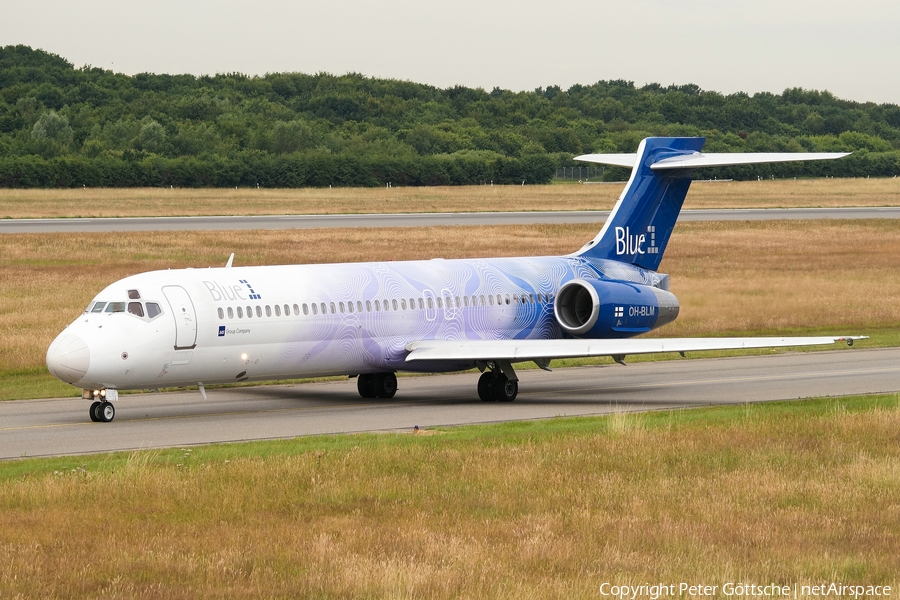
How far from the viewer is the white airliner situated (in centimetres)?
2423

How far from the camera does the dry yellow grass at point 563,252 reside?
40562mm

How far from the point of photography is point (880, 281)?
50.4 meters

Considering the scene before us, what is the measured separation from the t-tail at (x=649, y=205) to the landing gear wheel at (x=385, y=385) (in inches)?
254

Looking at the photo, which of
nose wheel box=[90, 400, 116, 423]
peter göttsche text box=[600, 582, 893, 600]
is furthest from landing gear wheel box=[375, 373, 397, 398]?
peter göttsche text box=[600, 582, 893, 600]

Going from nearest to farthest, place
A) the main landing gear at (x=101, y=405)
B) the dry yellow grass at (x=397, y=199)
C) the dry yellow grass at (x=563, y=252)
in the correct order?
the main landing gear at (x=101, y=405) < the dry yellow grass at (x=563, y=252) < the dry yellow grass at (x=397, y=199)

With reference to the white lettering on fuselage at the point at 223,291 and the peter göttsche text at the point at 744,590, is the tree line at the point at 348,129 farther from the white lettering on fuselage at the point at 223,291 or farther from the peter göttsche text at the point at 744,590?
the peter göttsche text at the point at 744,590

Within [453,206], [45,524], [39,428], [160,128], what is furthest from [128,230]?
[160,128]

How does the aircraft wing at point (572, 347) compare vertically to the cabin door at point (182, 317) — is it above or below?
below

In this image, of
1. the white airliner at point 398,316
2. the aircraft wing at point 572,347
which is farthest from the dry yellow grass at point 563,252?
the aircraft wing at point 572,347

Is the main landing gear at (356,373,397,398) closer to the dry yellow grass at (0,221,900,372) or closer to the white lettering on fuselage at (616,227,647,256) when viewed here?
the white lettering on fuselage at (616,227,647,256)

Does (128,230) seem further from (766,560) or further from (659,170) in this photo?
(766,560)

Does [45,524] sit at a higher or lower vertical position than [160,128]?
lower

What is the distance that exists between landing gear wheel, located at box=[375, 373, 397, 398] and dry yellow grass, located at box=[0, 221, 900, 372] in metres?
9.59

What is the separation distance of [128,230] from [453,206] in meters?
32.5
